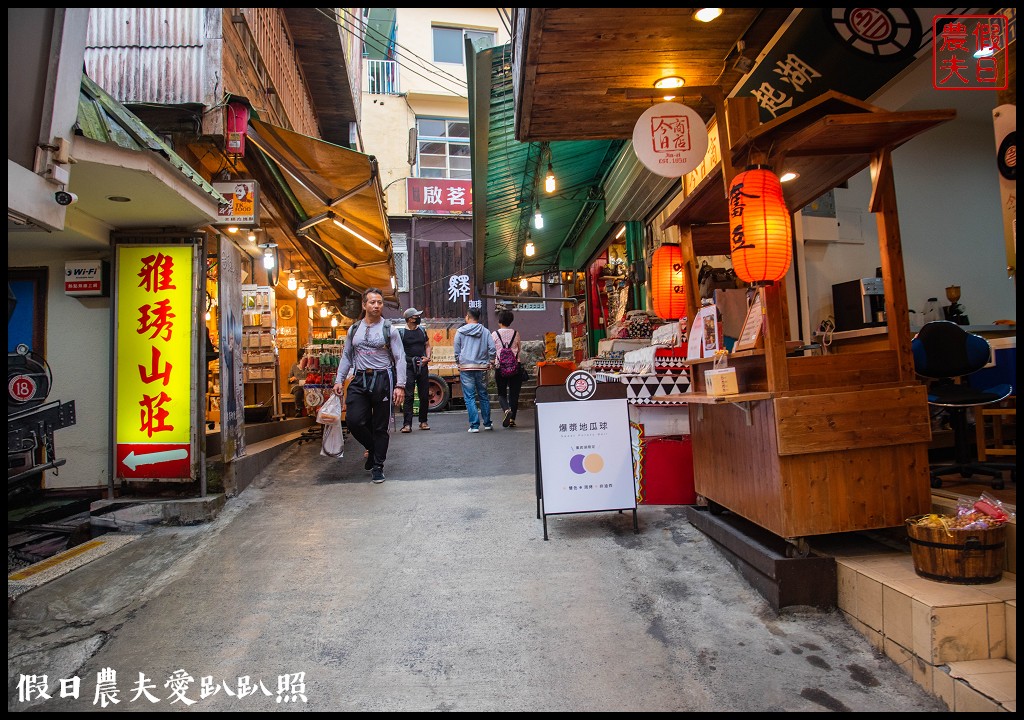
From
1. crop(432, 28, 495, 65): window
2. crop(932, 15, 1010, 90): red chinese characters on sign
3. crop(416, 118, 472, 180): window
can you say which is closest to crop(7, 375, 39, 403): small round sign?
crop(932, 15, 1010, 90): red chinese characters on sign

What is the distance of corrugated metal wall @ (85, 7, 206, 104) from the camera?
265 inches

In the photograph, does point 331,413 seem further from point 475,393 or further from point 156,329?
point 475,393

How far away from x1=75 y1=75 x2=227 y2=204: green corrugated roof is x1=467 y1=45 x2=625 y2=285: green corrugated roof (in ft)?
11.0

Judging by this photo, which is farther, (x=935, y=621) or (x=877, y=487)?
(x=877, y=487)

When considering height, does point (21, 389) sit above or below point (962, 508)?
above

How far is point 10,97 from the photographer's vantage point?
3924 mm

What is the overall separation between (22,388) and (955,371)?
26.4ft

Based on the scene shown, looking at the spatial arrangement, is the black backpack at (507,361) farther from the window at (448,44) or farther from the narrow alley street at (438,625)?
the window at (448,44)

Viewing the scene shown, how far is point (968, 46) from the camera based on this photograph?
4.25 metres

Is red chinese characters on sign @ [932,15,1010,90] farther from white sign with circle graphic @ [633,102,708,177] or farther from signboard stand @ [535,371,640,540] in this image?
signboard stand @ [535,371,640,540]

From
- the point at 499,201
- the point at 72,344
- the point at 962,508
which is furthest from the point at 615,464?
the point at 499,201

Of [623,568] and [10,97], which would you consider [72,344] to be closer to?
[10,97]

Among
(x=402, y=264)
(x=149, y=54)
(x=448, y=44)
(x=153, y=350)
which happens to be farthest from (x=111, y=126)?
(x=448, y=44)

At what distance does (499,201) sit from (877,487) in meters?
10.4
